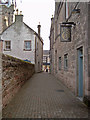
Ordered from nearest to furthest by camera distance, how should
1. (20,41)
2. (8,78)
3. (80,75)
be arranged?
(8,78)
(80,75)
(20,41)

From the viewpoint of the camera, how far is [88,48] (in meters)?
5.28

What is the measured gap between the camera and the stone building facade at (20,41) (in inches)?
885

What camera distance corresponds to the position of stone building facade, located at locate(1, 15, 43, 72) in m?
22.5

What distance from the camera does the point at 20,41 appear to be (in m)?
22.7

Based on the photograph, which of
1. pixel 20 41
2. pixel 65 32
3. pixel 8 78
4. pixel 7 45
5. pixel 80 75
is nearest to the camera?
pixel 8 78

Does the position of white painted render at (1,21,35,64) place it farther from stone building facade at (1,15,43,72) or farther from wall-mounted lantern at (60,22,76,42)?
wall-mounted lantern at (60,22,76,42)

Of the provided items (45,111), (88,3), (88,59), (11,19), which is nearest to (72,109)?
(45,111)

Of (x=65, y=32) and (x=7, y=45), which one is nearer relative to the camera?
(x=65, y=32)

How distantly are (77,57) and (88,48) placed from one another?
1645 millimetres

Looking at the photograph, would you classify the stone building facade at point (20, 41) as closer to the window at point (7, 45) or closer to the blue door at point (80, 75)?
the window at point (7, 45)

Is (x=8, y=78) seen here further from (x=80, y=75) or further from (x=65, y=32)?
(x=65, y=32)

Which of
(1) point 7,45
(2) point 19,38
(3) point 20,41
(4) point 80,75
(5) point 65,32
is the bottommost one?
(4) point 80,75

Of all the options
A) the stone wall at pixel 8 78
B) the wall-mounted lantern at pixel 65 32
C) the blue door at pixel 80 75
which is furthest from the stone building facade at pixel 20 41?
the blue door at pixel 80 75

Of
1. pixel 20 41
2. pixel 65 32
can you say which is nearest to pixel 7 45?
pixel 20 41
